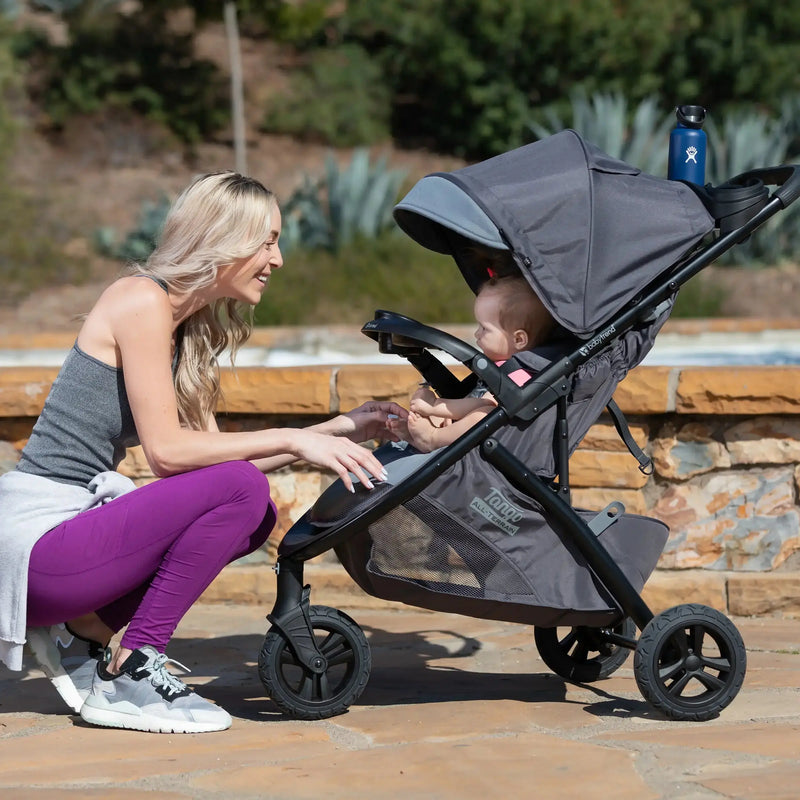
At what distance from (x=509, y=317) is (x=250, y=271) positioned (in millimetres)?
615

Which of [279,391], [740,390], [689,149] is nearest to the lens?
[689,149]

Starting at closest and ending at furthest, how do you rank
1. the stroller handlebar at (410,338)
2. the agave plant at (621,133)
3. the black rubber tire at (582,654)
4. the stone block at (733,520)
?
the stroller handlebar at (410,338), the black rubber tire at (582,654), the stone block at (733,520), the agave plant at (621,133)

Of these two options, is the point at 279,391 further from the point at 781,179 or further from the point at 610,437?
the point at 781,179

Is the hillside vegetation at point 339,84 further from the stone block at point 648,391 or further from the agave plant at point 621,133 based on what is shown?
the stone block at point 648,391

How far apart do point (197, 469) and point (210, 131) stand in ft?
55.5

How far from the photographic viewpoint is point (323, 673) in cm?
294

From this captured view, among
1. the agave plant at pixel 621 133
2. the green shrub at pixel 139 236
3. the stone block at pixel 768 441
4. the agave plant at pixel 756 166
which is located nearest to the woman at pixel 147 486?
the stone block at pixel 768 441

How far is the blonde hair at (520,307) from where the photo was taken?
2965mm

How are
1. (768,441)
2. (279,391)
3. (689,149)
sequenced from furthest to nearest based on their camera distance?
(279,391) → (768,441) → (689,149)

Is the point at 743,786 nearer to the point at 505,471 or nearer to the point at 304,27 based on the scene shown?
the point at 505,471

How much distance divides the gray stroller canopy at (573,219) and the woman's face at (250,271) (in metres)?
0.32

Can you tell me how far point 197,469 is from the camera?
291 centimetres

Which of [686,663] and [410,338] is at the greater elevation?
[410,338]

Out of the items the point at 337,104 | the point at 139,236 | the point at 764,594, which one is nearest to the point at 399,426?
the point at 764,594
